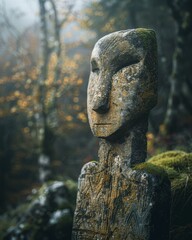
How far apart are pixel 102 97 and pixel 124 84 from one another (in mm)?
310

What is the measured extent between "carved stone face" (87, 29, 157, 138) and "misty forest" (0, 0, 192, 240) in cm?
93

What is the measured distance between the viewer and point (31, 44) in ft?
79.0

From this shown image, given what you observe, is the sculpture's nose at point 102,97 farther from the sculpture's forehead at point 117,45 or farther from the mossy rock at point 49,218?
the mossy rock at point 49,218

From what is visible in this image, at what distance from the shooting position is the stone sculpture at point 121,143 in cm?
376

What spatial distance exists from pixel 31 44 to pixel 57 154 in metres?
9.10

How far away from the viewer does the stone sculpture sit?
3.76 metres

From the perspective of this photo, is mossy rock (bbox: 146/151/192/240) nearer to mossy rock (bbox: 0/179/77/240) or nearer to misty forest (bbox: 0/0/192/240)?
misty forest (bbox: 0/0/192/240)

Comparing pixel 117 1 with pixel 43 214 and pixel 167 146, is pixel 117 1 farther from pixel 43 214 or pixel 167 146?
pixel 43 214

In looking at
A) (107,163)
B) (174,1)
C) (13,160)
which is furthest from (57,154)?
(107,163)

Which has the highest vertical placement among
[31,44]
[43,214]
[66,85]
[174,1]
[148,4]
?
[31,44]

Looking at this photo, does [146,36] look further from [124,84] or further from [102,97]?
[102,97]

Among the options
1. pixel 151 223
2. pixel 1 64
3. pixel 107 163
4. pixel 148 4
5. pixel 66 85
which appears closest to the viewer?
pixel 151 223

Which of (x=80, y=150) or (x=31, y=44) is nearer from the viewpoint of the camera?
(x=80, y=150)

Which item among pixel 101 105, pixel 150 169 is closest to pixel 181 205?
pixel 150 169
